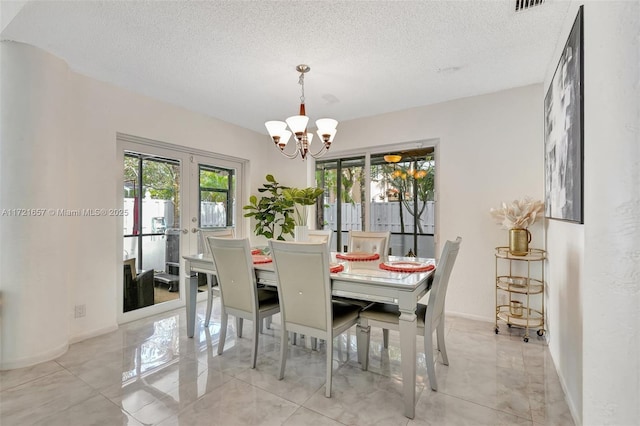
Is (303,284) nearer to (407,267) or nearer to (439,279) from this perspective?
(407,267)

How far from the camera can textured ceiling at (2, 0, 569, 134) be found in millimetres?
1931

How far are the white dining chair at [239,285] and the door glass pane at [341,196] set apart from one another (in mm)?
2087

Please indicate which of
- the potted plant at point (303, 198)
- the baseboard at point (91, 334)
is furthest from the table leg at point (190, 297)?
the potted plant at point (303, 198)

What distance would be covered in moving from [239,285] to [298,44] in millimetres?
1876

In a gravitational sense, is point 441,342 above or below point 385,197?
below

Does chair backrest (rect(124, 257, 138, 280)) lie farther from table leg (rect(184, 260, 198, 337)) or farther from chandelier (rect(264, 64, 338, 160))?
chandelier (rect(264, 64, 338, 160))

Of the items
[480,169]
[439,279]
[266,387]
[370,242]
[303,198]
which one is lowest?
[266,387]

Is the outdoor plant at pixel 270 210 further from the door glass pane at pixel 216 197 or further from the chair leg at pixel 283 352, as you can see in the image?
the chair leg at pixel 283 352

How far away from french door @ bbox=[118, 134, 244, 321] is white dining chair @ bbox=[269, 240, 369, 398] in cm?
184

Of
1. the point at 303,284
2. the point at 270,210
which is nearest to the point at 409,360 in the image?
the point at 303,284

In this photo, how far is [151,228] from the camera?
11.6 ft

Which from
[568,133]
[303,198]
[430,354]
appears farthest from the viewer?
[303,198]

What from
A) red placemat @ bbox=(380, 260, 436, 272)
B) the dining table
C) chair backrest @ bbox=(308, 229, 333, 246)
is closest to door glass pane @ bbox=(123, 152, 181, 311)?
chair backrest @ bbox=(308, 229, 333, 246)

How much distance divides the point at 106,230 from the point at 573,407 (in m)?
3.89
